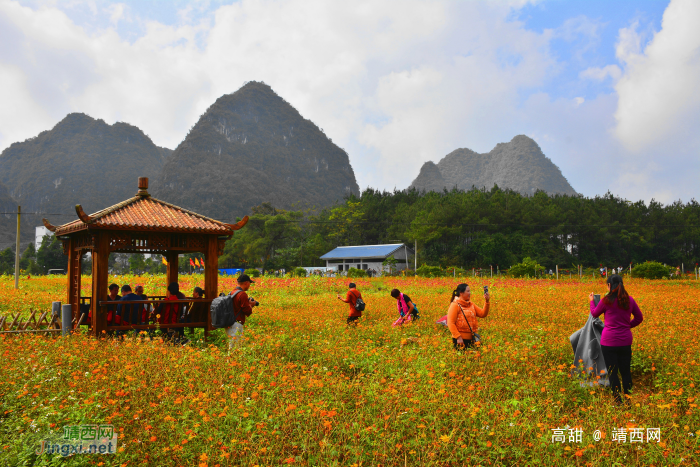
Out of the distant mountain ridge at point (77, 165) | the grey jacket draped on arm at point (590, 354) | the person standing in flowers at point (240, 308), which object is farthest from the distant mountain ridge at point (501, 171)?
the grey jacket draped on arm at point (590, 354)

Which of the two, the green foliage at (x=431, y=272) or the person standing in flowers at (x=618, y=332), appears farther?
the green foliage at (x=431, y=272)

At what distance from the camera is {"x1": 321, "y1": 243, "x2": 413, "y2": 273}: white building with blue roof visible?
151 feet

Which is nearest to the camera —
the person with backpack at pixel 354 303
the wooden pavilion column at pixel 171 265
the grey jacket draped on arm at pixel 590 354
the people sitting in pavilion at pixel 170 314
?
the grey jacket draped on arm at pixel 590 354

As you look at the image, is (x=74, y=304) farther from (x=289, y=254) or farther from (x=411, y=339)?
(x=289, y=254)

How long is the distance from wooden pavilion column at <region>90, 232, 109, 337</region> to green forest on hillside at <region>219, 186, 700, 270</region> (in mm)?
37964

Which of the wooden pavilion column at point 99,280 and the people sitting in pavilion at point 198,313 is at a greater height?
the wooden pavilion column at point 99,280

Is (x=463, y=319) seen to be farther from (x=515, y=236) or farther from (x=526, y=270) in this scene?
(x=515, y=236)

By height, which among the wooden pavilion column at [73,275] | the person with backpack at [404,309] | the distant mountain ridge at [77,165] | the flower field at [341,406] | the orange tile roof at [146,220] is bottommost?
the flower field at [341,406]

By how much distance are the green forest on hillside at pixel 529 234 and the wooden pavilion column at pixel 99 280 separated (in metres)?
38.0

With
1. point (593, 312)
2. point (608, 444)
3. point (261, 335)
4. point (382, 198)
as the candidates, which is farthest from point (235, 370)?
point (382, 198)

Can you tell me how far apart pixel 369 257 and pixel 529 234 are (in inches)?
691

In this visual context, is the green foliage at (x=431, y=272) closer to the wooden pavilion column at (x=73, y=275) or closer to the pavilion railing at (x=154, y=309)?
the pavilion railing at (x=154, y=309)

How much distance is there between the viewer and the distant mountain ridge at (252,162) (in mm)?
114438

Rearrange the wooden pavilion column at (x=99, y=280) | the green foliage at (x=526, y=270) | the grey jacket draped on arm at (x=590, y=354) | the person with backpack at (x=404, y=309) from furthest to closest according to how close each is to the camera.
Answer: the green foliage at (x=526, y=270)
the person with backpack at (x=404, y=309)
the wooden pavilion column at (x=99, y=280)
the grey jacket draped on arm at (x=590, y=354)
